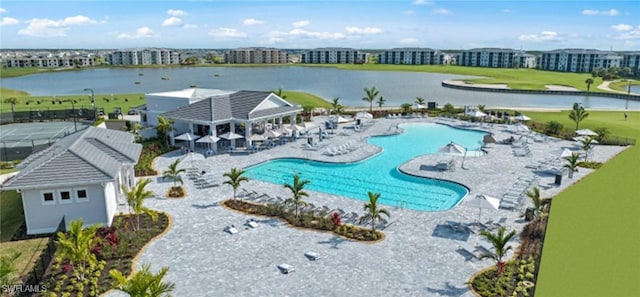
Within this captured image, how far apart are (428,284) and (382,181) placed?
42.0ft

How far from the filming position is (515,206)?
71.4 ft

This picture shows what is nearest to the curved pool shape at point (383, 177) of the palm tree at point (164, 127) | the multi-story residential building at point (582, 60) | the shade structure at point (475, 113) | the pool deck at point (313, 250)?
the pool deck at point (313, 250)

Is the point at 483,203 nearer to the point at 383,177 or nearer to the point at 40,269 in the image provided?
the point at 383,177

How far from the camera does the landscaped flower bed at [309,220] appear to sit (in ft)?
61.7

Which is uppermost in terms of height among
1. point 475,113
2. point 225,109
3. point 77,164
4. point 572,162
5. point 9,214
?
point 225,109

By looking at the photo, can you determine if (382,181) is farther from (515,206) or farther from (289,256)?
(289,256)

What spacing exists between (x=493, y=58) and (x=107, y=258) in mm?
178138

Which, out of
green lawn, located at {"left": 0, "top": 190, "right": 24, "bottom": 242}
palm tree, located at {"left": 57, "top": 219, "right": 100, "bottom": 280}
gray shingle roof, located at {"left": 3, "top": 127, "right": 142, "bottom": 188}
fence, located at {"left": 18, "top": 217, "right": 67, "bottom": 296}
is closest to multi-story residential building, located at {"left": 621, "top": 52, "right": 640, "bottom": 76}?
gray shingle roof, located at {"left": 3, "top": 127, "right": 142, "bottom": 188}

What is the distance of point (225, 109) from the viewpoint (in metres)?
35.7

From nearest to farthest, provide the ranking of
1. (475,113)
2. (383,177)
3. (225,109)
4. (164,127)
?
(383,177), (164,127), (225,109), (475,113)

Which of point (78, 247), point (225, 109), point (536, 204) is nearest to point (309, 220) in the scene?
point (78, 247)

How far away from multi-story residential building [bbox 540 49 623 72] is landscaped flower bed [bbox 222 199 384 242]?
515 feet

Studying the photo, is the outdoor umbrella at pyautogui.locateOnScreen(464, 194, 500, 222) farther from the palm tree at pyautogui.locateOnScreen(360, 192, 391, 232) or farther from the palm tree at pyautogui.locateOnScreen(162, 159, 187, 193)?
the palm tree at pyautogui.locateOnScreen(162, 159, 187, 193)

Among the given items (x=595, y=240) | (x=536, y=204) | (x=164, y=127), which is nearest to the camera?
(x=595, y=240)
